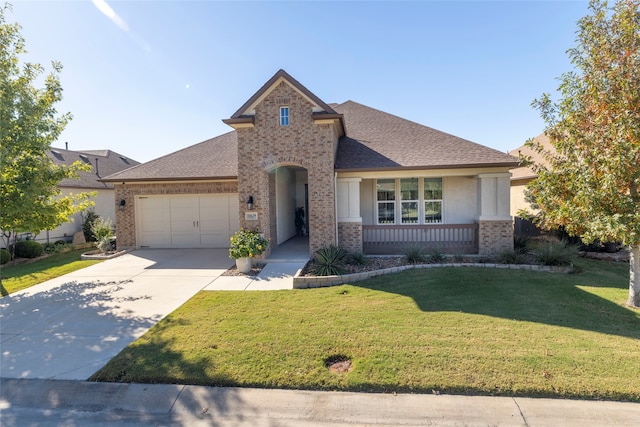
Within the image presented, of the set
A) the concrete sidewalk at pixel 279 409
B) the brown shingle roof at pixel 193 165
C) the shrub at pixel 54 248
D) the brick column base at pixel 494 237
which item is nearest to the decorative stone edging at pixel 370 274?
the brick column base at pixel 494 237

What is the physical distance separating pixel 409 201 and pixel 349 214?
8.98 ft

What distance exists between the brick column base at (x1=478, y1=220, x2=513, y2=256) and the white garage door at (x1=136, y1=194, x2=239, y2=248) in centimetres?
972

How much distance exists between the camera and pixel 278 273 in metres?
9.27

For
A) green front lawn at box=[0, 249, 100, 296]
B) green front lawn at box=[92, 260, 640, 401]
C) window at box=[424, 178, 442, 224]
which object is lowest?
green front lawn at box=[92, 260, 640, 401]

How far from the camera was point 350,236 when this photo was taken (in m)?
10.6

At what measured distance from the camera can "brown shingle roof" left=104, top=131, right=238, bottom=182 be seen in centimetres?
1291

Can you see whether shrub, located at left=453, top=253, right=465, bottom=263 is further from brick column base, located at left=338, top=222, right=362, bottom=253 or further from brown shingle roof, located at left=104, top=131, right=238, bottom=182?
brown shingle roof, located at left=104, top=131, right=238, bottom=182

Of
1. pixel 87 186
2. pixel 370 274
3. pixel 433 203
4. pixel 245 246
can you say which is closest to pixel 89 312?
pixel 245 246

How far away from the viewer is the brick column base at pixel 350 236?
34.8 ft

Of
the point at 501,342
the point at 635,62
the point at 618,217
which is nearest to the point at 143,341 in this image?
the point at 501,342

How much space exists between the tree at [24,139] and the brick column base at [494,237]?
1314cm

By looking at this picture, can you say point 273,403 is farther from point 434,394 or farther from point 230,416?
point 434,394

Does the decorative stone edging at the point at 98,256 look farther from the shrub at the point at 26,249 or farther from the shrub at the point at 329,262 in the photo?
the shrub at the point at 329,262

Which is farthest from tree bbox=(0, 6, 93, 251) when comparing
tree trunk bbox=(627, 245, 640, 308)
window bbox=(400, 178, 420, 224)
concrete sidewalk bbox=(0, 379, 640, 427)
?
tree trunk bbox=(627, 245, 640, 308)
